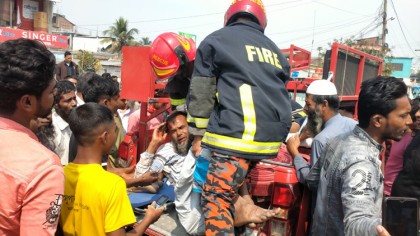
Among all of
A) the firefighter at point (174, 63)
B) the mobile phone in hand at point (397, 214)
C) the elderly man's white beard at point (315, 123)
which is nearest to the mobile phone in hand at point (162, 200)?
the firefighter at point (174, 63)

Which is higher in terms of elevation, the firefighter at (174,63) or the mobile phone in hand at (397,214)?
the firefighter at (174,63)

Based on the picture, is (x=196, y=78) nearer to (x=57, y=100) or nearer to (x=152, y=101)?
(x=152, y=101)

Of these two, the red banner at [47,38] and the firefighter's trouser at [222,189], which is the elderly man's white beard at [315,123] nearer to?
the firefighter's trouser at [222,189]

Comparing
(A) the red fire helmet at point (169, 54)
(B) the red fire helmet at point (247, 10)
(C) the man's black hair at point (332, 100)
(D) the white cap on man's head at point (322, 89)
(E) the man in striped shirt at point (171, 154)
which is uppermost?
(B) the red fire helmet at point (247, 10)

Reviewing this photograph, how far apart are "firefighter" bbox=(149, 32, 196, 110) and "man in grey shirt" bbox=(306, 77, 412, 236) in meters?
1.51

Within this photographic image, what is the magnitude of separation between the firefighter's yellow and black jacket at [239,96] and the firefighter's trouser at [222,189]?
2.4 inches

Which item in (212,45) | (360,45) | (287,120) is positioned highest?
(360,45)

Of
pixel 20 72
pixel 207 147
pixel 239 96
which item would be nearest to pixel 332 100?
pixel 239 96

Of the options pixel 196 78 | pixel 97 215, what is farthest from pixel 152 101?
pixel 97 215

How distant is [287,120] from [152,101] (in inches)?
66.3

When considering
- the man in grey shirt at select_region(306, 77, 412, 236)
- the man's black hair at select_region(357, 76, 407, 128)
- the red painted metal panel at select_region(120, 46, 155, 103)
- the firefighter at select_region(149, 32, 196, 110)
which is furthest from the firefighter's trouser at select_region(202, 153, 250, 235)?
the red painted metal panel at select_region(120, 46, 155, 103)

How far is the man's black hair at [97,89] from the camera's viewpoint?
148 inches

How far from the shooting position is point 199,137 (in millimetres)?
2688

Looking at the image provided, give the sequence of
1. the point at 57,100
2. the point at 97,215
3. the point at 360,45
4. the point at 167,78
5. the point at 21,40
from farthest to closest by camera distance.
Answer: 1. the point at 360,45
2. the point at 57,100
3. the point at 167,78
4. the point at 97,215
5. the point at 21,40
